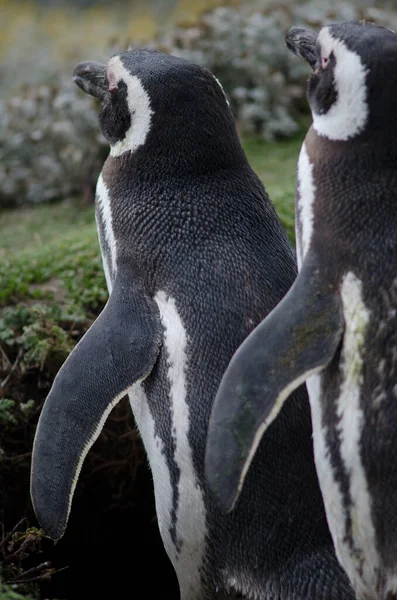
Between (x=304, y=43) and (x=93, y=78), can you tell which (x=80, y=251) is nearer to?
(x=93, y=78)

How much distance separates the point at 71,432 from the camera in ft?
7.16

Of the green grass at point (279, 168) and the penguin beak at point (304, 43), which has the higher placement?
the penguin beak at point (304, 43)

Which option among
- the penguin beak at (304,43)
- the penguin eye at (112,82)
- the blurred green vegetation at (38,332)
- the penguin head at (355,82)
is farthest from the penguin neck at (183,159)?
the blurred green vegetation at (38,332)

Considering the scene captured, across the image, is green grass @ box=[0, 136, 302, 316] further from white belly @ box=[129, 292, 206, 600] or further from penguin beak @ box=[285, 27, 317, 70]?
penguin beak @ box=[285, 27, 317, 70]

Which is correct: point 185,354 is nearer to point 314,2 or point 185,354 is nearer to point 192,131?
point 192,131

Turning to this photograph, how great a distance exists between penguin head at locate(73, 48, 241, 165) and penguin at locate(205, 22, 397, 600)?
0.49 m

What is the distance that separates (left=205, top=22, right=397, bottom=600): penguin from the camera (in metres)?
1.84

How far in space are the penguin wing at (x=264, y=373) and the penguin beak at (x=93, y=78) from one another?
1120 mm

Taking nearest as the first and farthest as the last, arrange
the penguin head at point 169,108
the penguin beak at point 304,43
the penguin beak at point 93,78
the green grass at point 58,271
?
the penguin beak at point 304,43 → the penguin head at point 169,108 → the penguin beak at point 93,78 → the green grass at point 58,271

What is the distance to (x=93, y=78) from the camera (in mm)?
2723

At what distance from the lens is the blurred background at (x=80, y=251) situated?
9.53 feet

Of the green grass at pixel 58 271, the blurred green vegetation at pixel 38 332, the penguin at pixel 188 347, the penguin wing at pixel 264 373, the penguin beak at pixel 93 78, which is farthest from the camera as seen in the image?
the green grass at pixel 58 271

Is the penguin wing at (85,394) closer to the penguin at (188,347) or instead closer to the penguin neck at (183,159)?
the penguin at (188,347)

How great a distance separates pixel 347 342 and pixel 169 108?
0.90 metres
